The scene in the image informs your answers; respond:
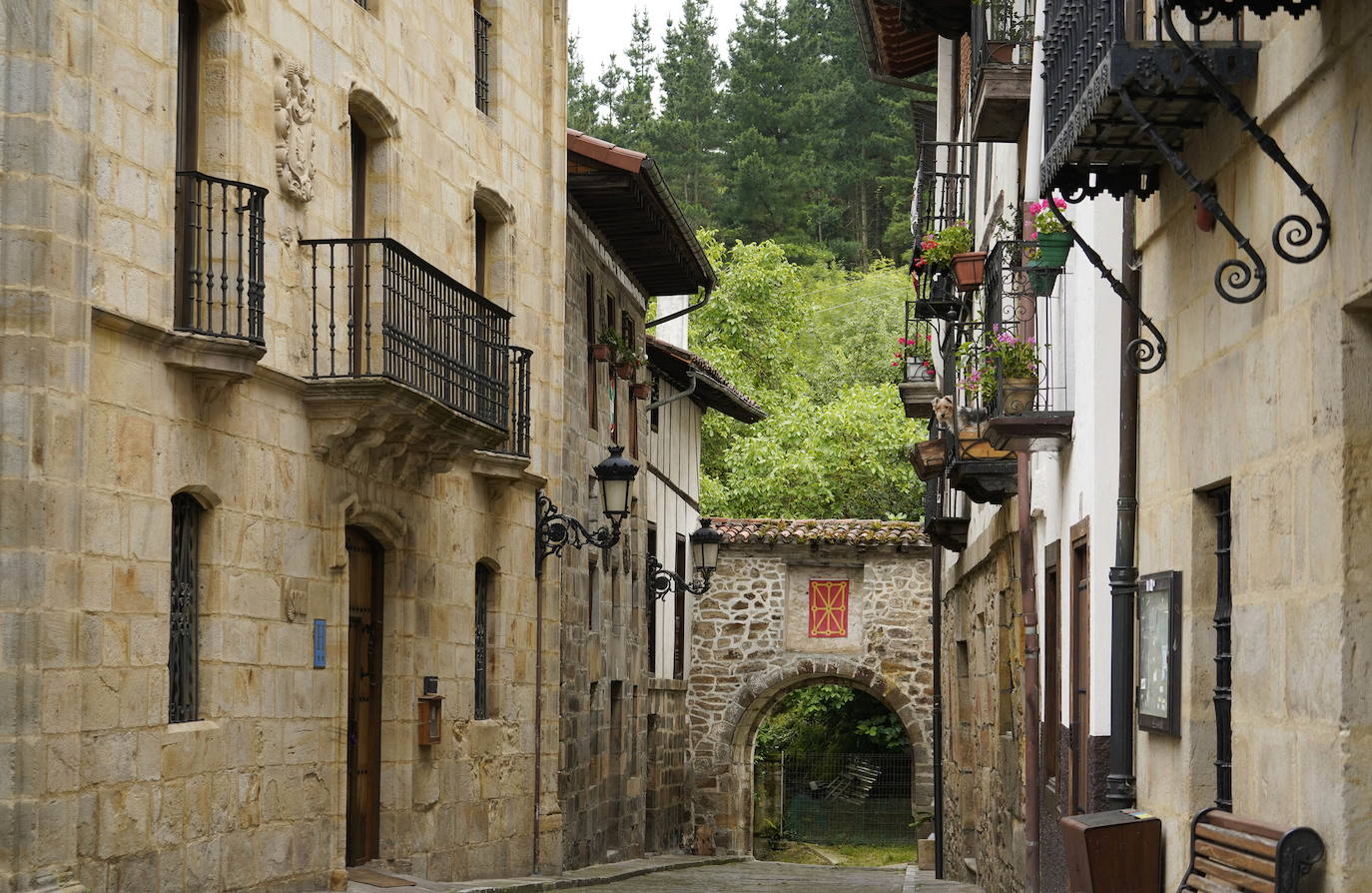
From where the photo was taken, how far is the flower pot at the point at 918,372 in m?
22.5

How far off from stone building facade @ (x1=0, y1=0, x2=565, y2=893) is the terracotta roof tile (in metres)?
13.3

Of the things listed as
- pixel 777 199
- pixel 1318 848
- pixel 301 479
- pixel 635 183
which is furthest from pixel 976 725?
pixel 777 199

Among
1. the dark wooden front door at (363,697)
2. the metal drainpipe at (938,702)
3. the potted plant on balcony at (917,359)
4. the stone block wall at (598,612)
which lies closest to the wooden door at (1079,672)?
the dark wooden front door at (363,697)

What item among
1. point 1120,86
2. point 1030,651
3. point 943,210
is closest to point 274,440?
point 1030,651

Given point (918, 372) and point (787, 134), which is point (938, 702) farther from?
point (787, 134)

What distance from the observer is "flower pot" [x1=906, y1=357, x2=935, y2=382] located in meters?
22.5

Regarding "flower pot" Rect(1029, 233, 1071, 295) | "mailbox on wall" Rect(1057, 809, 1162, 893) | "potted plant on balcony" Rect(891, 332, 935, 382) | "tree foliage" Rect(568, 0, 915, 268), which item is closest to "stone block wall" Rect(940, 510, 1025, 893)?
"potted plant on balcony" Rect(891, 332, 935, 382)

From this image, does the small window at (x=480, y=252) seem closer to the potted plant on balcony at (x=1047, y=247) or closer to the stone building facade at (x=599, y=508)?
the stone building facade at (x=599, y=508)

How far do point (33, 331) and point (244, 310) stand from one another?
97.7 inches

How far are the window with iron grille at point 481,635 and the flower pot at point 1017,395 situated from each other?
22.2ft

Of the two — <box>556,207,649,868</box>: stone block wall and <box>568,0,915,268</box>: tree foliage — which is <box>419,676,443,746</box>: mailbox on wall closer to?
<box>556,207,649,868</box>: stone block wall

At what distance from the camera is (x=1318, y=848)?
612 centimetres

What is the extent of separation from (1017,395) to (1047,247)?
176 centimetres

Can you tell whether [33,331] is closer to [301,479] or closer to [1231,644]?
[301,479]
